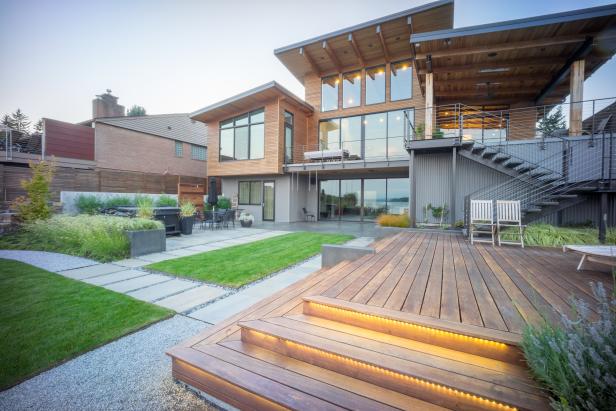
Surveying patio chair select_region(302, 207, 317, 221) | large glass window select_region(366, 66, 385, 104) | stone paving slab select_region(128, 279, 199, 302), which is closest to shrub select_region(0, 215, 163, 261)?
stone paving slab select_region(128, 279, 199, 302)

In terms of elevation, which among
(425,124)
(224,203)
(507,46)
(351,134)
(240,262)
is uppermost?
(507,46)

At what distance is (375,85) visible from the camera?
13047 mm

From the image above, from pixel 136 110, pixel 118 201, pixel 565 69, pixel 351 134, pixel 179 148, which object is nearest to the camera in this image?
pixel 565 69

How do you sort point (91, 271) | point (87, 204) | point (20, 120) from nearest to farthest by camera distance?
point (91, 271) < point (87, 204) < point (20, 120)

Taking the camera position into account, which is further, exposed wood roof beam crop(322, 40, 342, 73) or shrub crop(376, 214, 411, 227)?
exposed wood roof beam crop(322, 40, 342, 73)

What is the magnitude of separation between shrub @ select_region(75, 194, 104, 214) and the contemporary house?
5478 millimetres

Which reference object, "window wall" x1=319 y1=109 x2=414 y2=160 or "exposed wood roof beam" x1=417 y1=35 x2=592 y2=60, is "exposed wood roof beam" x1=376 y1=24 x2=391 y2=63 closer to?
"window wall" x1=319 y1=109 x2=414 y2=160

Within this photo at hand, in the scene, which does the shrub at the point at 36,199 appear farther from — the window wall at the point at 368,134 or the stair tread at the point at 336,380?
the window wall at the point at 368,134

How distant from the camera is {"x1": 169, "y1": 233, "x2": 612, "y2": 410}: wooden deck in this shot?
4.59ft

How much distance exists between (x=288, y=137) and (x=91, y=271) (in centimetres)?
1010

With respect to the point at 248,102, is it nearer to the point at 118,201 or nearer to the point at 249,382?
the point at 118,201

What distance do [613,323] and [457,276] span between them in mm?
1816

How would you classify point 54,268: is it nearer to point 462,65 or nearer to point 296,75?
point 462,65

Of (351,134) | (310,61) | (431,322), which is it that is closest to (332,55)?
(310,61)
